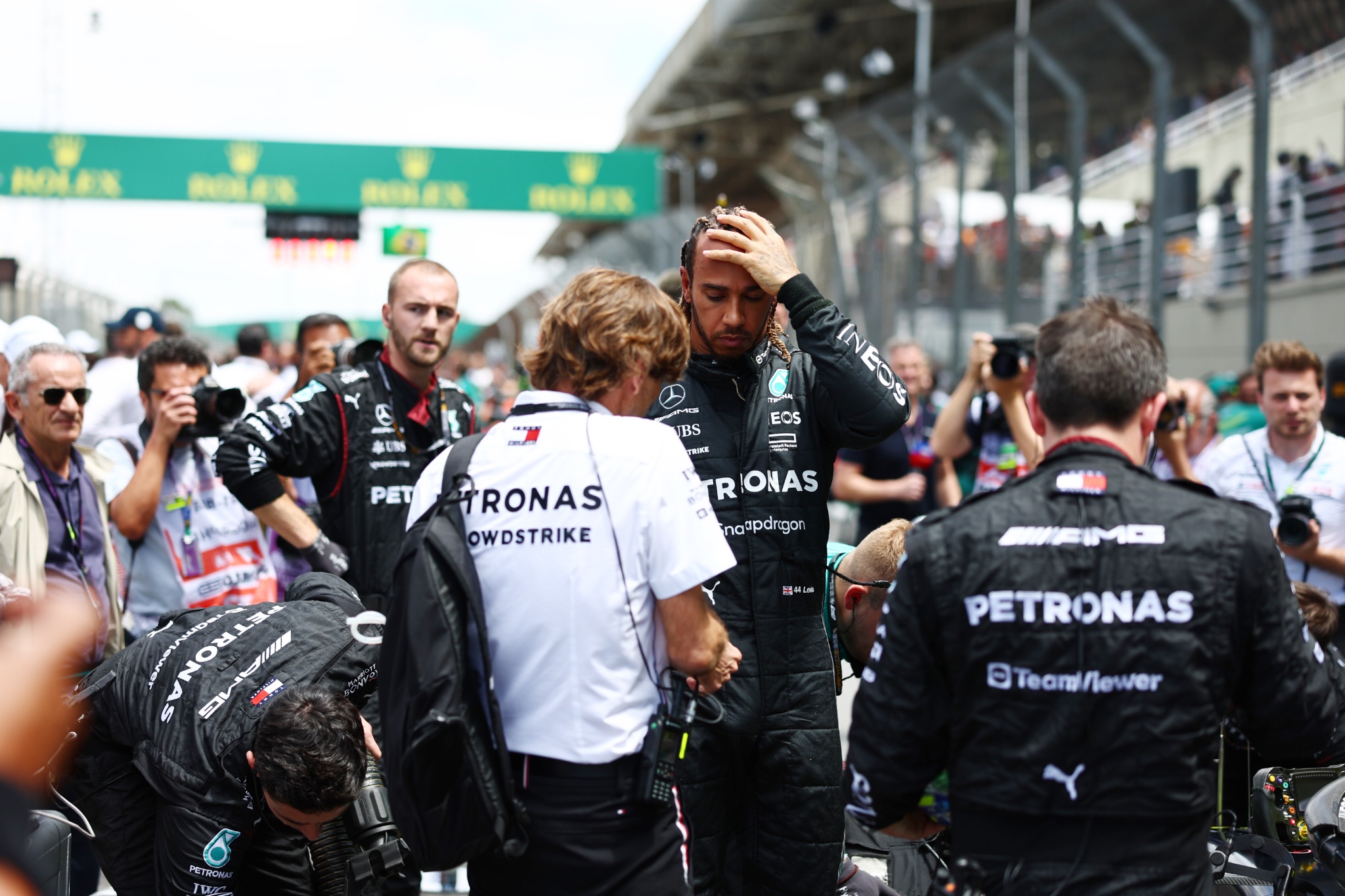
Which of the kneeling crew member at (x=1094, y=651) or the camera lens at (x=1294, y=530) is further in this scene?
the camera lens at (x=1294, y=530)

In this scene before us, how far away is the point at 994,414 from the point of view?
596 centimetres

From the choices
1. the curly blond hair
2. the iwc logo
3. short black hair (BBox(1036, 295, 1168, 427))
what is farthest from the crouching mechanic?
short black hair (BBox(1036, 295, 1168, 427))

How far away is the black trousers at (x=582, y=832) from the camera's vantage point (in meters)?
2.13

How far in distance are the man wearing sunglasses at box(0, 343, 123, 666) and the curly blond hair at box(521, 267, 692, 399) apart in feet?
7.97

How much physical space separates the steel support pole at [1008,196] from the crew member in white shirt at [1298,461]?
814cm

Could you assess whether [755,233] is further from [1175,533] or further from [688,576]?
[1175,533]

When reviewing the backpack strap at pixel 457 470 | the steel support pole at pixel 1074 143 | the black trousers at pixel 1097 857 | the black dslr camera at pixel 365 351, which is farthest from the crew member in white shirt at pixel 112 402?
the steel support pole at pixel 1074 143

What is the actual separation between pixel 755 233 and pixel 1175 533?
119 centimetres

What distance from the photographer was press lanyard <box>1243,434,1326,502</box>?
4.62 meters

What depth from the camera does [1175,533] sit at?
1911 mm

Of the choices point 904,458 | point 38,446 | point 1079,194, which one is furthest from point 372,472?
point 1079,194

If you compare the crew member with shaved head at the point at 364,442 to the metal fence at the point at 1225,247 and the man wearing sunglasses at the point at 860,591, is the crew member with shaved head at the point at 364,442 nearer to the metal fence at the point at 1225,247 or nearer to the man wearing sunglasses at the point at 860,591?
the man wearing sunglasses at the point at 860,591

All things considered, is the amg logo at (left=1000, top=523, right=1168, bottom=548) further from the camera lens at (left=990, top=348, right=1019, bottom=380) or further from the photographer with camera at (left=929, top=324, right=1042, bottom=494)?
the camera lens at (left=990, top=348, right=1019, bottom=380)

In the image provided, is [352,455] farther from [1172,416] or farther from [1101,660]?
[1172,416]
